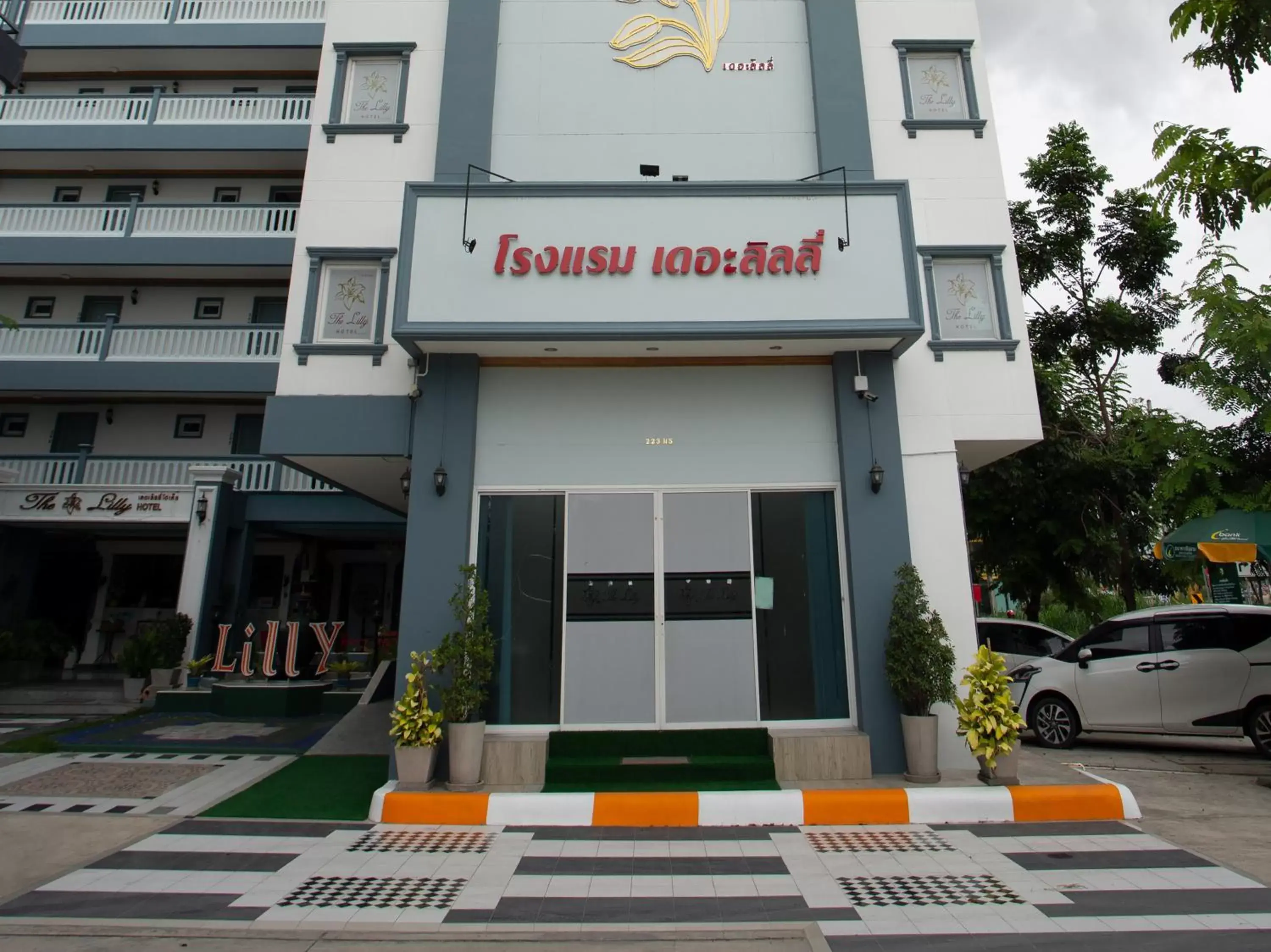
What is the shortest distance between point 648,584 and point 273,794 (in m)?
4.22

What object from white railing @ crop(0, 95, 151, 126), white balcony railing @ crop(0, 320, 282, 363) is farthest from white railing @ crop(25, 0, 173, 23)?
white balcony railing @ crop(0, 320, 282, 363)

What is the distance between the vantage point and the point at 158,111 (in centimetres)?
1709

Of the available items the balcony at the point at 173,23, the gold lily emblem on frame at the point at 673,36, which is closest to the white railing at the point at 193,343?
the balcony at the point at 173,23

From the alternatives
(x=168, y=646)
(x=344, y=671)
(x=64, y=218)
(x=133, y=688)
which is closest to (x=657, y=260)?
(x=344, y=671)

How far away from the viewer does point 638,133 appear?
857cm

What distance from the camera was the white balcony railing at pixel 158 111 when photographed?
17000 millimetres

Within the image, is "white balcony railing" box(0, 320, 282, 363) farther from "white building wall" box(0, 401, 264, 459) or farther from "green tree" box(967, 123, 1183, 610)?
"green tree" box(967, 123, 1183, 610)

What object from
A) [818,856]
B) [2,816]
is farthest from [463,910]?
[2,816]

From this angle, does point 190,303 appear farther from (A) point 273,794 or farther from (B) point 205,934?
(B) point 205,934

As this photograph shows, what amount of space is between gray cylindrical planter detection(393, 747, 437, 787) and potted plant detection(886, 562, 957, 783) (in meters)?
4.45

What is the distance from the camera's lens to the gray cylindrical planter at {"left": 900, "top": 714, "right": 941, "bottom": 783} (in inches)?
256

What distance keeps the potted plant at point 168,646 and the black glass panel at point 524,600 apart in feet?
27.7

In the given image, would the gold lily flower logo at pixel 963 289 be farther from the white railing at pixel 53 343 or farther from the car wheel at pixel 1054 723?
the white railing at pixel 53 343

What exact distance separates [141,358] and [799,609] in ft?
51.1
